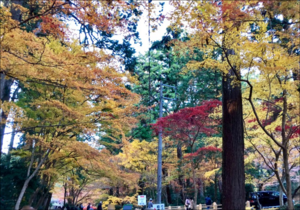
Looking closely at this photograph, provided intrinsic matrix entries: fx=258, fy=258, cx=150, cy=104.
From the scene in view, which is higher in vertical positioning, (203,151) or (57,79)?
(57,79)

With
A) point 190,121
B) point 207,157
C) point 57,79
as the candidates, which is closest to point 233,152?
point 57,79

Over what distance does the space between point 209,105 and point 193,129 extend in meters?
2.00

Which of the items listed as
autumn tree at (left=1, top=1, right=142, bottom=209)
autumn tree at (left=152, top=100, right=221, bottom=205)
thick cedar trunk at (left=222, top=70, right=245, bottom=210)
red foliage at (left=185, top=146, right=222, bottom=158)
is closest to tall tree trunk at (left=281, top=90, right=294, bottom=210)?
thick cedar trunk at (left=222, top=70, right=245, bottom=210)

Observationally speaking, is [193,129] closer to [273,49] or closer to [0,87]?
→ [273,49]

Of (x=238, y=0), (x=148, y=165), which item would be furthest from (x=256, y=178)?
(x=238, y=0)

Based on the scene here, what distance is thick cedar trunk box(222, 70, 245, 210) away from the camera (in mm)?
5387

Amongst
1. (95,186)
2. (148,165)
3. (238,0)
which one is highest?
(238,0)

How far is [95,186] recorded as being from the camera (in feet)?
65.2

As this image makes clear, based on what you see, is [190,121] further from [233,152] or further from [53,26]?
[53,26]

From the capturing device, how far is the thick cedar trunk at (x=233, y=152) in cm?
539

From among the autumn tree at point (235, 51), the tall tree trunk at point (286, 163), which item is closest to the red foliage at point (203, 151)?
the tall tree trunk at point (286, 163)

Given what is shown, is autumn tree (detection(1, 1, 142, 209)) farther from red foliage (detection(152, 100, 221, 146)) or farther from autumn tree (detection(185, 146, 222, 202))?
autumn tree (detection(185, 146, 222, 202))

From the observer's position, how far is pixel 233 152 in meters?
5.58

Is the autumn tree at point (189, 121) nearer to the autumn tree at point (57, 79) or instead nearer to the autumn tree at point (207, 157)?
the autumn tree at point (207, 157)
